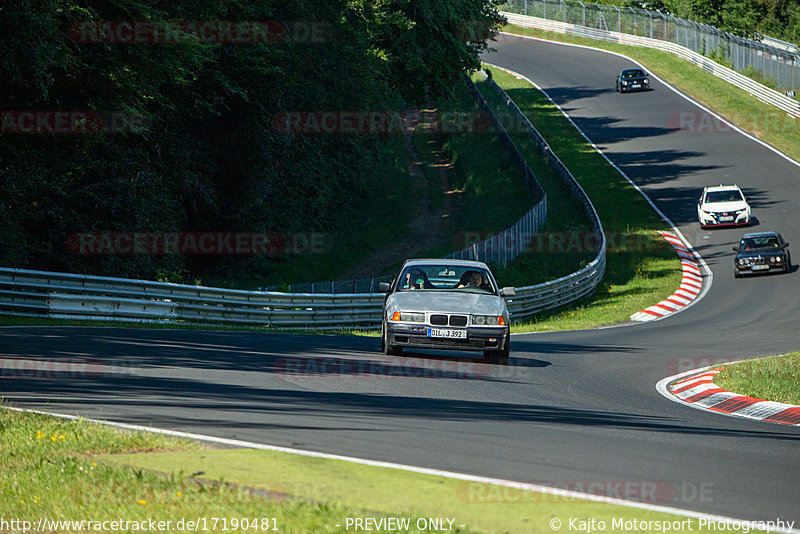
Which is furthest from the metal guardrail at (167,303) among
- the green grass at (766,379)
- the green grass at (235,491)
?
the green grass at (235,491)

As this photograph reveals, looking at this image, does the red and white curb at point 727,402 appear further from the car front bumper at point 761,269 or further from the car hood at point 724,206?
the car hood at point 724,206

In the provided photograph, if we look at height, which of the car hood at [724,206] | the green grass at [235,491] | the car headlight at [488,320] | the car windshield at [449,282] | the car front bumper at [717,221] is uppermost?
the green grass at [235,491]

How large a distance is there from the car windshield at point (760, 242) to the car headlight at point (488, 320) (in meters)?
21.9

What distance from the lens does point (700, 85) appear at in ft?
233

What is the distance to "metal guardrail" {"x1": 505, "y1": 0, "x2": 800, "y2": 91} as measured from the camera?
Result: 218 ft

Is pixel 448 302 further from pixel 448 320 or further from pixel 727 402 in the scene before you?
pixel 727 402

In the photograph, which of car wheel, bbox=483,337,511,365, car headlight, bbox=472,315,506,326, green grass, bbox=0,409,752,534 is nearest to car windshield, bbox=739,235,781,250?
car wheel, bbox=483,337,511,365

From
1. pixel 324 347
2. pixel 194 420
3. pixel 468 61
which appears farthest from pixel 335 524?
pixel 468 61

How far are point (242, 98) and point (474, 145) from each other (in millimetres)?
27275

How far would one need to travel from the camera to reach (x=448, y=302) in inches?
594

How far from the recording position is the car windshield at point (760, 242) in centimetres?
3409

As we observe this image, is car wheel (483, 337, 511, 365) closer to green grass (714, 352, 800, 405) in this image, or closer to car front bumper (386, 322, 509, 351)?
car front bumper (386, 322, 509, 351)

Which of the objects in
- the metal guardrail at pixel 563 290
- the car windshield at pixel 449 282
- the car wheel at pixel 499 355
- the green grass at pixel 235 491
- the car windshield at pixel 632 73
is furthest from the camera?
the car windshield at pixel 632 73

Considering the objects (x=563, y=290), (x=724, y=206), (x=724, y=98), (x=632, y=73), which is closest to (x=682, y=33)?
(x=632, y=73)
